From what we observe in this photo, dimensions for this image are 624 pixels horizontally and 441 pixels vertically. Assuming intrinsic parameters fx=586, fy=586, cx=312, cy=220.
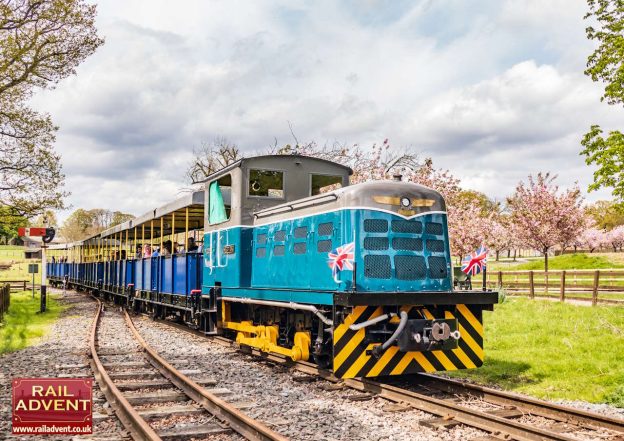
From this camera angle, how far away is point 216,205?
11273mm

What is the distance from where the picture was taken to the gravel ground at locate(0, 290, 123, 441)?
5.87 m

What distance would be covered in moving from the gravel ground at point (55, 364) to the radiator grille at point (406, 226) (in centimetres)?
413

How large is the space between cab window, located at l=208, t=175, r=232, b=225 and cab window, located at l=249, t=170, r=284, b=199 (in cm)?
66

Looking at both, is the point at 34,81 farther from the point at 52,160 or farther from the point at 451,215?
the point at 451,215

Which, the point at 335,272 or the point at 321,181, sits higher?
the point at 321,181

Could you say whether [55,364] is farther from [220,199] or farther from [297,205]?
[297,205]

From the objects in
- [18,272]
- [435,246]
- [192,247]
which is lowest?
[18,272]

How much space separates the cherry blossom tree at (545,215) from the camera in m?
35.1

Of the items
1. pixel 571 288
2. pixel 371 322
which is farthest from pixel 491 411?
pixel 571 288

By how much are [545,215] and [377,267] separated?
1194 inches

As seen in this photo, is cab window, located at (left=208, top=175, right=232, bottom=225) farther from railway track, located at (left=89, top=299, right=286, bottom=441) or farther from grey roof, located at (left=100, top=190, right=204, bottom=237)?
railway track, located at (left=89, top=299, right=286, bottom=441)

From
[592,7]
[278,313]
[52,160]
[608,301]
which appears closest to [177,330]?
[278,313]

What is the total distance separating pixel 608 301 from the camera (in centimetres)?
1836

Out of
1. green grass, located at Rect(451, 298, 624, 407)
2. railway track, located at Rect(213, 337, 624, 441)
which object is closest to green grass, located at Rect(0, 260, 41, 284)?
green grass, located at Rect(451, 298, 624, 407)
